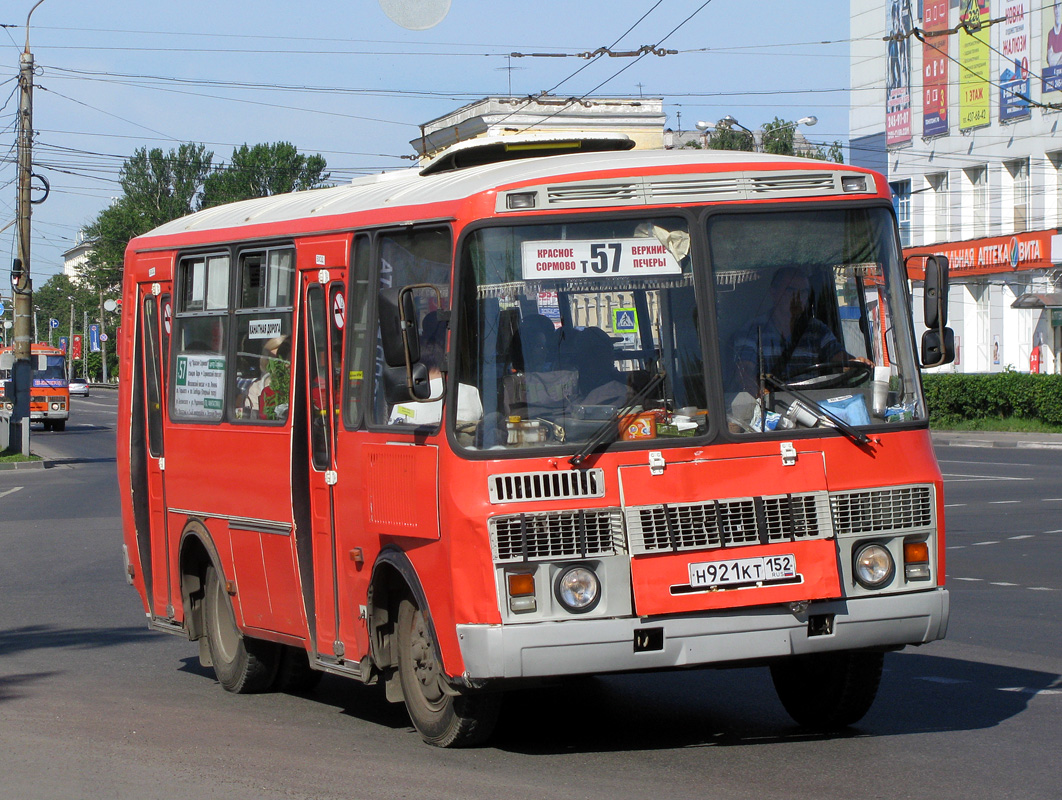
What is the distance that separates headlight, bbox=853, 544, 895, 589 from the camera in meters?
6.54

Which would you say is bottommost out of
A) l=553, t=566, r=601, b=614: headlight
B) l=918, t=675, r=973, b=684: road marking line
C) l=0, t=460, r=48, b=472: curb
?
l=0, t=460, r=48, b=472: curb

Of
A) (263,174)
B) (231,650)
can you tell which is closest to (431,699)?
(231,650)

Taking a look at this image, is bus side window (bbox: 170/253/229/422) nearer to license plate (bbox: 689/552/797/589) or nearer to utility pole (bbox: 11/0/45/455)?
license plate (bbox: 689/552/797/589)

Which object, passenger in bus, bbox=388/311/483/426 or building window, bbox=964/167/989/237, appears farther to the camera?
building window, bbox=964/167/989/237

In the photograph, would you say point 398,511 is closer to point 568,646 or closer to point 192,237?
point 568,646

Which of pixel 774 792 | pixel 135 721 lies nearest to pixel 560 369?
pixel 774 792

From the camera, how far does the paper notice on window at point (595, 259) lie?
21.2ft

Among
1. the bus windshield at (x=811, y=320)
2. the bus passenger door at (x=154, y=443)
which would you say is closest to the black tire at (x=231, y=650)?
→ the bus passenger door at (x=154, y=443)

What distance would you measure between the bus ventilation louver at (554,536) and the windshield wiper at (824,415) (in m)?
0.98

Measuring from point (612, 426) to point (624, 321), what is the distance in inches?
19.3

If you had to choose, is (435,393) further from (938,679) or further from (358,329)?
(938,679)

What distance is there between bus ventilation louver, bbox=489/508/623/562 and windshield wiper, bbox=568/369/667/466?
235mm

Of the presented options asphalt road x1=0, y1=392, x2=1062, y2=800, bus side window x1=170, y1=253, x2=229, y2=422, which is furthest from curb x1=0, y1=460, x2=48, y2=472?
bus side window x1=170, y1=253, x2=229, y2=422

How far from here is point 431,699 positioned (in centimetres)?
698
